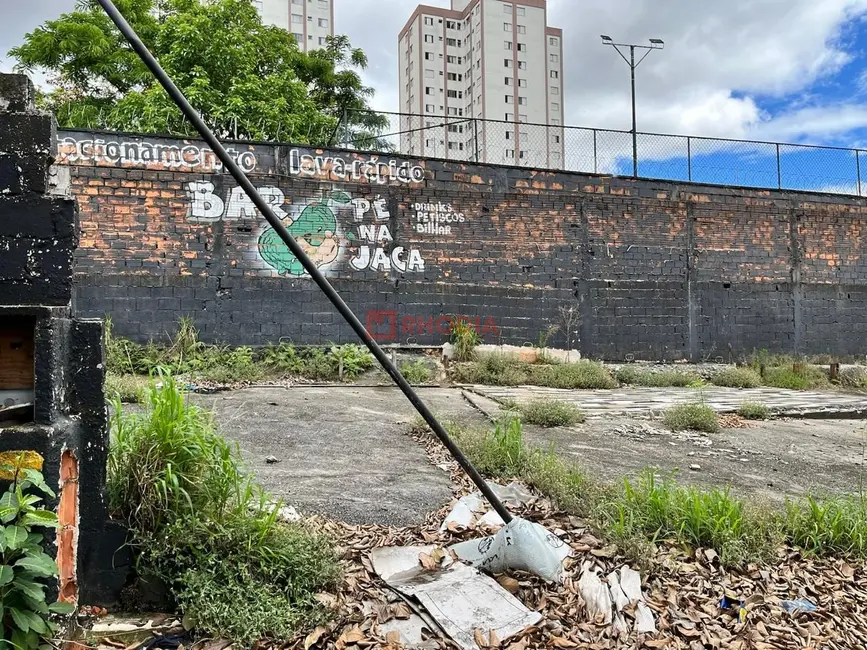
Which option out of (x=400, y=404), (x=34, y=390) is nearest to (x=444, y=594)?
(x=34, y=390)

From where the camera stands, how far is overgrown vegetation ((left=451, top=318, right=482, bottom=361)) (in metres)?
9.42

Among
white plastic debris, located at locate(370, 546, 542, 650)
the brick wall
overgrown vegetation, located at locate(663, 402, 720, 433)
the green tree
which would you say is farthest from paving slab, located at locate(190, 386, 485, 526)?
the green tree

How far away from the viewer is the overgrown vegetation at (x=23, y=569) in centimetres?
Result: 171

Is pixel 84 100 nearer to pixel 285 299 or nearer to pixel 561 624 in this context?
pixel 285 299

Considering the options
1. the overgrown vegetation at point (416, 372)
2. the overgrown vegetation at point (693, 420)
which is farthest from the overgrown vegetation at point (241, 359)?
the overgrown vegetation at point (693, 420)

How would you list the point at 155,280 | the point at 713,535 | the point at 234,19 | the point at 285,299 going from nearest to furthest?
the point at 713,535, the point at 155,280, the point at 285,299, the point at 234,19

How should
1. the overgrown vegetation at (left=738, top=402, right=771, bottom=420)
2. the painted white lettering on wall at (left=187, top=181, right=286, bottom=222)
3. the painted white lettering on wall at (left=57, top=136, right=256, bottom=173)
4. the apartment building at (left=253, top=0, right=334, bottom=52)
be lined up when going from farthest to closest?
1. the apartment building at (left=253, top=0, right=334, bottom=52)
2. the painted white lettering on wall at (left=187, top=181, right=286, bottom=222)
3. the painted white lettering on wall at (left=57, top=136, right=256, bottom=173)
4. the overgrown vegetation at (left=738, top=402, right=771, bottom=420)

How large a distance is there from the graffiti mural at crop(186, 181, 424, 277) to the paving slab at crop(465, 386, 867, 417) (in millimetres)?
2932

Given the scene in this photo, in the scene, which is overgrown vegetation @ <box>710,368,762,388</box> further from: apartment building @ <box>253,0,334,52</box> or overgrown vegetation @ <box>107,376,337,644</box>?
apartment building @ <box>253,0,334,52</box>

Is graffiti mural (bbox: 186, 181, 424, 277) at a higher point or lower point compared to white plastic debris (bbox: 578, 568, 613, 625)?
higher

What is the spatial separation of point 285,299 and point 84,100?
11.2m

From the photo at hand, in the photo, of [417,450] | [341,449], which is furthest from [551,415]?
[341,449]

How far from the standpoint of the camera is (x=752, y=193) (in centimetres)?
1193

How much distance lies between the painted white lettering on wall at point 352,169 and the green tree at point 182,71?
2.91m
